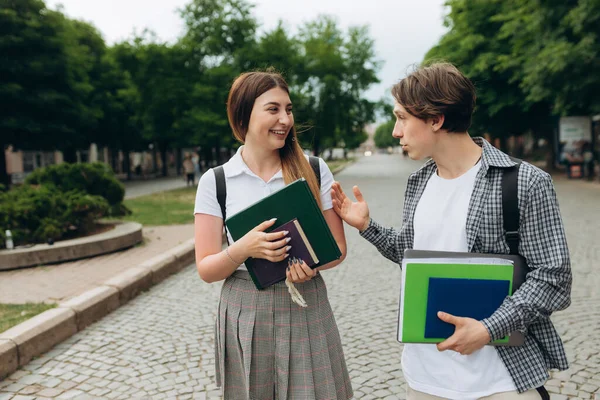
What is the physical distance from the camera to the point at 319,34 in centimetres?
3769

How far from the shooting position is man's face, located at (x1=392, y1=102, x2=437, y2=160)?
1.71 metres

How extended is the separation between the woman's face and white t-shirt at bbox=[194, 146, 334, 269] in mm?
138

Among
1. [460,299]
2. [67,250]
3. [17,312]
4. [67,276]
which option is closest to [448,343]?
[460,299]

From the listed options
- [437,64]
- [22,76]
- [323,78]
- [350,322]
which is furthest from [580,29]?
[22,76]

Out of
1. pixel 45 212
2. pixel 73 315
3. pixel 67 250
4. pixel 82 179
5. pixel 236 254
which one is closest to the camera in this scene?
pixel 236 254

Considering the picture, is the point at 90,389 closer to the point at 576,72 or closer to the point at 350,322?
the point at 350,322

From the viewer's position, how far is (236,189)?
211 cm

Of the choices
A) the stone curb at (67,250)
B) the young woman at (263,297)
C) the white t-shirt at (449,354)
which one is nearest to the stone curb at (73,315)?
the stone curb at (67,250)

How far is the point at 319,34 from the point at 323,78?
804cm

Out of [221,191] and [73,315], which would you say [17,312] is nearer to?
[73,315]

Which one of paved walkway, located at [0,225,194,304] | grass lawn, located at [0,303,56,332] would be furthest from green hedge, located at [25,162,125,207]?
grass lawn, located at [0,303,56,332]

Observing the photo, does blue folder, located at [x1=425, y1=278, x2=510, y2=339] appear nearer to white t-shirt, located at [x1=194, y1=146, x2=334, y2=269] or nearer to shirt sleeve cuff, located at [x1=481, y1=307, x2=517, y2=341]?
shirt sleeve cuff, located at [x1=481, y1=307, x2=517, y2=341]

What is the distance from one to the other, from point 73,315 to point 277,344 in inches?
143

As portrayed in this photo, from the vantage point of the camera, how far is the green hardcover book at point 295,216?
1.75 m
